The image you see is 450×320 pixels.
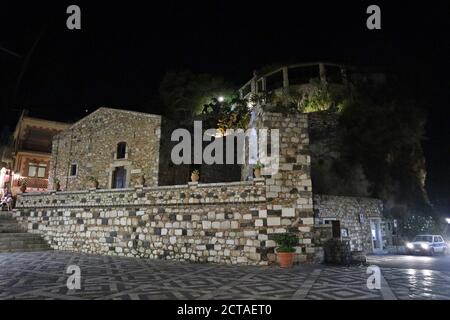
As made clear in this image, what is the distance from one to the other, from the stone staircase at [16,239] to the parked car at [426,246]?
21.1 m

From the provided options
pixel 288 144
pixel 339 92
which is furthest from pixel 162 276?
pixel 339 92

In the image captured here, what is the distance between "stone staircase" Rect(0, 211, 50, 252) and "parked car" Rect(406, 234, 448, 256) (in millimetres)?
21122

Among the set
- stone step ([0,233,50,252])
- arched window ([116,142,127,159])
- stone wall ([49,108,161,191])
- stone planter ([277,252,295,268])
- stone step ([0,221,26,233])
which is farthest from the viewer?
arched window ([116,142,127,159])

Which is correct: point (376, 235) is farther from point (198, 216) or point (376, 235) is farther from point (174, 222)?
point (174, 222)

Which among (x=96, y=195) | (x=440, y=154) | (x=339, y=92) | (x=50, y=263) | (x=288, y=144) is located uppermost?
(x=339, y=92)

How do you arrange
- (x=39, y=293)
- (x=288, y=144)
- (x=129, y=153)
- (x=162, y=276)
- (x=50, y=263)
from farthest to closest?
(x=129, y=153) < (x=288, y=144) < (x=50, y=263) < (x=162, y=276) < (x=39, y=293)

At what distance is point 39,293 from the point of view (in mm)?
6117

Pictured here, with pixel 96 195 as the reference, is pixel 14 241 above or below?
below

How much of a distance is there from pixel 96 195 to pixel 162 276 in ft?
25.2

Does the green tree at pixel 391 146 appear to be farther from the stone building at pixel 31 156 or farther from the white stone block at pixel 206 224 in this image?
the stone building at pixel 31 156

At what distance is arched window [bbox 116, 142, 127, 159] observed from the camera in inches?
805

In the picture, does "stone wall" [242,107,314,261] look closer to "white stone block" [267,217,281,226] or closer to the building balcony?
"white stone block" [267,217,281,226]

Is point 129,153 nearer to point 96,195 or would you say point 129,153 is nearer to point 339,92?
point 96,195

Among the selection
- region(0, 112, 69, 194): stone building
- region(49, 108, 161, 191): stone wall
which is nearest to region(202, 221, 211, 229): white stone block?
region(49, 108, 161, 191): stone wall
